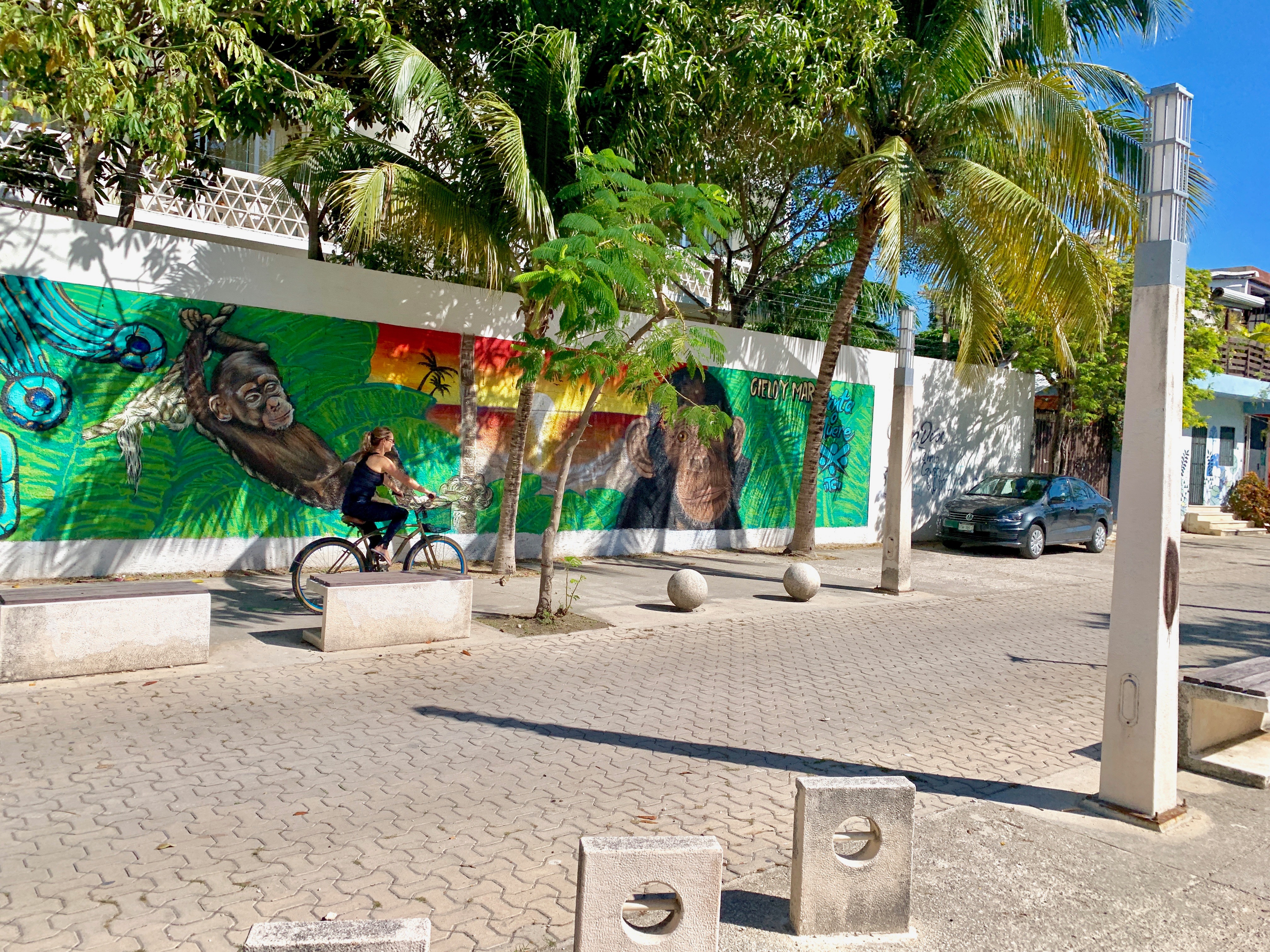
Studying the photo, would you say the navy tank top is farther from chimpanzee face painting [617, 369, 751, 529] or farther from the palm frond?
chimpanzee face painting [617, 369, 751, 529]

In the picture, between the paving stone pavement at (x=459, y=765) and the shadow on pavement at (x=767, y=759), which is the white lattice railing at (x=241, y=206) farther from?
the shadow on pavement at (x=767, y=759)

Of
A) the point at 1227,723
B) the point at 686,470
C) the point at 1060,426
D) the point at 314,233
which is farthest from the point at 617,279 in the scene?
the point at 1060,426

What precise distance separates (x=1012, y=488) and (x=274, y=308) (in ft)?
47.9

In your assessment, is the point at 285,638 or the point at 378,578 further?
the point at 378,578

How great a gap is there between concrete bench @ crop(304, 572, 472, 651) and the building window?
32234mm

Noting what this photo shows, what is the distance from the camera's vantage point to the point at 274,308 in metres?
11.7

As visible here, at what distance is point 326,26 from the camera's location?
41.8 feet

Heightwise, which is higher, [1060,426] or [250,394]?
[1060,426]

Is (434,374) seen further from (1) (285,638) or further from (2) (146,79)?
(1) (285,638)

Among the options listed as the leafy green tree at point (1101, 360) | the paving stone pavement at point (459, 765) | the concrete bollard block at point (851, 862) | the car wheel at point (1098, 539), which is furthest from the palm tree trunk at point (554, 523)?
the car wheel at point (1098, 539)

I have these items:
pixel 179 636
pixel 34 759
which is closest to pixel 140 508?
pixel 179 636

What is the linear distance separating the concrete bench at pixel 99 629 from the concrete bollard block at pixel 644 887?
533cm

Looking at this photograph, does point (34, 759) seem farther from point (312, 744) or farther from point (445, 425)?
point (445, 425)

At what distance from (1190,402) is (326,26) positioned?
22.5 m
